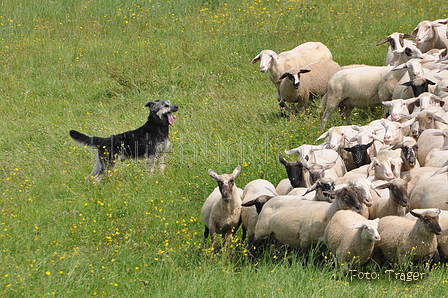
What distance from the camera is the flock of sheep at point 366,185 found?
23.5 ft

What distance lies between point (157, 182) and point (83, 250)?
261 centimetres

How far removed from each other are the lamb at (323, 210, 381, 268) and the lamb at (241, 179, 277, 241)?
57.5 inches

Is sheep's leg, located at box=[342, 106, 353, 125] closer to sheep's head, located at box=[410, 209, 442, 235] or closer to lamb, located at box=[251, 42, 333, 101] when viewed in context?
lamb, located at box=[251, 42, 333, 101]

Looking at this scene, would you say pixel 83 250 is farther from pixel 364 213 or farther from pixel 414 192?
pixel 414 192

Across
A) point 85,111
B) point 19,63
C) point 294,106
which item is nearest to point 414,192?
point 294,106

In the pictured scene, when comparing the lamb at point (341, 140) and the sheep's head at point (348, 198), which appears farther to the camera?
the lamb at point (341, 140)

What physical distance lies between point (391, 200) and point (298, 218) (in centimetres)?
123

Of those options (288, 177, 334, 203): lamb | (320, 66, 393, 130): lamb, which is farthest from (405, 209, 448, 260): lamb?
(320, 66, 393, 130): lamb

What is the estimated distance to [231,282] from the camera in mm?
6848

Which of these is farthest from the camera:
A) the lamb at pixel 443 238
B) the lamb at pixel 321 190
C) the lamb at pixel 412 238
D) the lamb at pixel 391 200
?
the lamb at pixel 321 190

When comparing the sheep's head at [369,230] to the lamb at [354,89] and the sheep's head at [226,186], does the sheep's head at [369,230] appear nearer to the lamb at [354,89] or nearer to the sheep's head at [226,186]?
the sheep's head at [226,186]

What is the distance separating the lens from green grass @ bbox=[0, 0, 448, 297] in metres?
7.04

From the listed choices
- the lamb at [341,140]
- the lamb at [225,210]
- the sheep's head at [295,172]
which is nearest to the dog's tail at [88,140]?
the lamb at [225,210]

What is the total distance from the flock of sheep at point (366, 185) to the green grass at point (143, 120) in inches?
14.0
